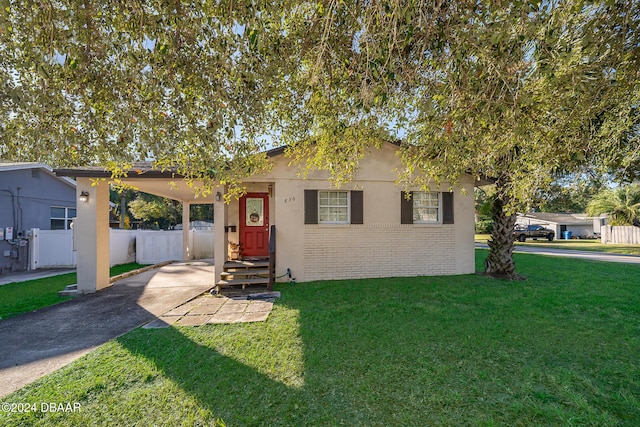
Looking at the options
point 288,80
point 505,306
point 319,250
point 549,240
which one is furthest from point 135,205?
point 549,240

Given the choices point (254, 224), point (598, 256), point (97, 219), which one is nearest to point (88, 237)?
point (97, 219)

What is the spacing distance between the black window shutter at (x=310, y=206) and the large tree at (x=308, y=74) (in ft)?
12.0

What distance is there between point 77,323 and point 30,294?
3.50 meters

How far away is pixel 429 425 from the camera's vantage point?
2.54 metres

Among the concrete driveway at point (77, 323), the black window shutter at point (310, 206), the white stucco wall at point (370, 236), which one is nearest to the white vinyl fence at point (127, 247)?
the concrete driveway at point (77, 323)

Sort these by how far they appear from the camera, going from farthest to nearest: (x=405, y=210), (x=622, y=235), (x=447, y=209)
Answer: (x=622, y=235) → (x=447, y=209) → (x=405, y=210)

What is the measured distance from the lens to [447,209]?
9125 millimetres

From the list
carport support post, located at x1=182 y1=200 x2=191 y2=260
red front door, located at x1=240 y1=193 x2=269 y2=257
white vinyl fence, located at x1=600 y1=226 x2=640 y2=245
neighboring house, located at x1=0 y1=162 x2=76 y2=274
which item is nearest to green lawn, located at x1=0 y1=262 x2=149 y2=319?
neighboring house, located at x1=0 y1=162 x2=76 y2=274

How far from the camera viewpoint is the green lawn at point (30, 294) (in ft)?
20.0

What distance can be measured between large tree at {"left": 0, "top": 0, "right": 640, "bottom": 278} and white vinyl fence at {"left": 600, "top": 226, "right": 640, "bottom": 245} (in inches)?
1166

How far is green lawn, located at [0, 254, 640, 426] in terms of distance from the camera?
268cm

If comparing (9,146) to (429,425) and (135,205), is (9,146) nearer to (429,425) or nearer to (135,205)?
(429,425)

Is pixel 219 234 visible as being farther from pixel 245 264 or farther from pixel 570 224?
pixel 570 224

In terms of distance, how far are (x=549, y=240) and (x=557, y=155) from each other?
1302 inches
